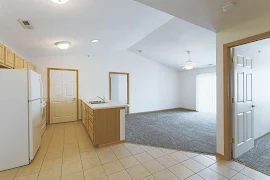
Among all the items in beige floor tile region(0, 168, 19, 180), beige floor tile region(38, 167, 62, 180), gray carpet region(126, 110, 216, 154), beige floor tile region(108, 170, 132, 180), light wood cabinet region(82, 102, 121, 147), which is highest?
light wood cabinet region(82, 102, 121, 147)

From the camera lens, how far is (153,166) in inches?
87.5

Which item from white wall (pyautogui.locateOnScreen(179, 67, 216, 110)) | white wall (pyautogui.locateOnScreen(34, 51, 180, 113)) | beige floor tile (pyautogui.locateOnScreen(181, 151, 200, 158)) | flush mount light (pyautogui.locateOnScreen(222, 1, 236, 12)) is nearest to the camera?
flush mount light (pyautogui.locateOnScreen(222, 1, 236, 12))

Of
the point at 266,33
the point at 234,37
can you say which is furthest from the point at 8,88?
the point at 266,33

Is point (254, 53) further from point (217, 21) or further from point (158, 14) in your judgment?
point (158, 14)

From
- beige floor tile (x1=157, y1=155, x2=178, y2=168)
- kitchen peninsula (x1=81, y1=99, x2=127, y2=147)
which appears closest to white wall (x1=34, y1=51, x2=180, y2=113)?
kitchen peninsula (x1=81, y1=99, x2=127, y2=147)

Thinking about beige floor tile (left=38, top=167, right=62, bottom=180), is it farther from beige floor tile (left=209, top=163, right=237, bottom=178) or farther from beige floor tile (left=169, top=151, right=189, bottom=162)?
beige floor tile (left=209, top=163, right=237, bottom=178)

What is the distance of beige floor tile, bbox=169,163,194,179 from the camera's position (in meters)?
1.99

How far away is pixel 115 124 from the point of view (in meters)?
3.14

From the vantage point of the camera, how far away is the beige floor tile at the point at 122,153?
256cm

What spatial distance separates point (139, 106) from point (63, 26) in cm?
485

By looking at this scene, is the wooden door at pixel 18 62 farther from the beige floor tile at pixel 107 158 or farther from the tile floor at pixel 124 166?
the beige floor tile at pixel 107 158

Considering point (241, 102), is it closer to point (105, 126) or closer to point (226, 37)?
point (226, 37)

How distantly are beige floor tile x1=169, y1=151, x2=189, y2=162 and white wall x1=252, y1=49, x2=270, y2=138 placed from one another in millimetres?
1984

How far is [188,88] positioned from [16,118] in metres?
7.08
